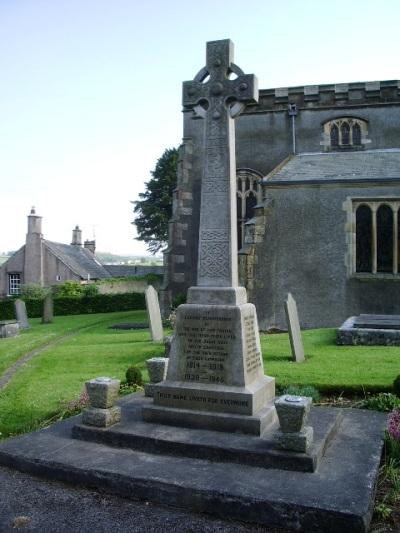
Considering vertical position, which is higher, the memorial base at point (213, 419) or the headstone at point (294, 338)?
the headstone at point (294, 338)

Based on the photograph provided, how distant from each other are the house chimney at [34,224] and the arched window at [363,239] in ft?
94.8

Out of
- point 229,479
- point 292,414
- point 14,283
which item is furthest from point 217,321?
point 14,283

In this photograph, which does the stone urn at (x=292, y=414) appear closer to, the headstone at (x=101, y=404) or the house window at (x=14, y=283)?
the headstone at (x=101, y=404)

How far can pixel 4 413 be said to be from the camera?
24.6 feet

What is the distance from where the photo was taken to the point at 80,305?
28.6 meters

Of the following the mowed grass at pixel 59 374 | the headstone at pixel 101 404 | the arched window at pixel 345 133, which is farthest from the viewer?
the arched window at pixel 345 133

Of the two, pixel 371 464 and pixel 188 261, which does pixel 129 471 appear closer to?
pixel 371 464

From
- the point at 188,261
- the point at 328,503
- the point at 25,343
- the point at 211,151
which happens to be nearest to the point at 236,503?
the point at 328,503

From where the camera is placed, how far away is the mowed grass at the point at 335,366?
7.87 meters

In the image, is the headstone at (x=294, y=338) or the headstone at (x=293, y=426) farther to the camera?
the headstone at (x=294, y=338)

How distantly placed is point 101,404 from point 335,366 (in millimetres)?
5017

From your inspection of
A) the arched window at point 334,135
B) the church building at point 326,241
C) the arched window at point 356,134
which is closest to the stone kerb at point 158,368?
Result: the church building at point 326,241

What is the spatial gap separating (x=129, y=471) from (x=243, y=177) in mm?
16905

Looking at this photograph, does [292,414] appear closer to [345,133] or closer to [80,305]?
[345,133]
